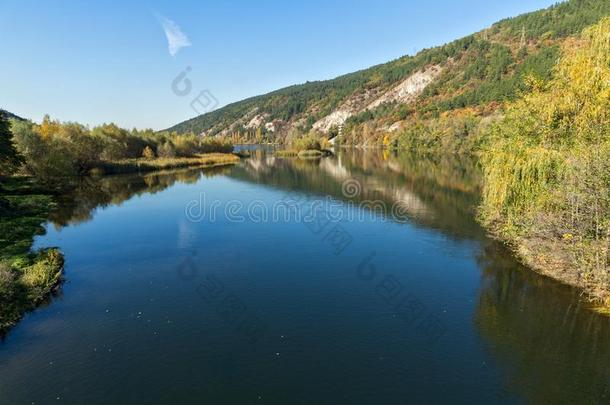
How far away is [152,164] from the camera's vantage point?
382 ft

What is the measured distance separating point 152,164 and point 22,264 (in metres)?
93.8

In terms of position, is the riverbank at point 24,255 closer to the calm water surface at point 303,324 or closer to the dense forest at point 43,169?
the dense forest at point 43,169

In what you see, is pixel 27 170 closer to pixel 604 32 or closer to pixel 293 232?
pixel 293 232

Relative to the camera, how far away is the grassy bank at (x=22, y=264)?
886 inches

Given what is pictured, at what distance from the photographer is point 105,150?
11062 centimetres

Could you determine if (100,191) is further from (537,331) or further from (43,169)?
(537,331)

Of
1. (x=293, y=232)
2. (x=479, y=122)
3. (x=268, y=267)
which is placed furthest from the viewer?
(x=479, y=122)

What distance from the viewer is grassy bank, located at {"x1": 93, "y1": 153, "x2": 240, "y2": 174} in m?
103

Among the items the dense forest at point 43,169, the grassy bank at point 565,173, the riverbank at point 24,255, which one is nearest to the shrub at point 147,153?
the dense forest at point 43,169

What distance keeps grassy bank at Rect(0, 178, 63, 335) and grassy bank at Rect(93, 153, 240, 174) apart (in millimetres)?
54484

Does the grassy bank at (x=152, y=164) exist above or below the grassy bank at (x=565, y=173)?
below

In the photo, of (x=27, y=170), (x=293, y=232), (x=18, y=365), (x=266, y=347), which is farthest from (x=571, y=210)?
(x=27, y=170)

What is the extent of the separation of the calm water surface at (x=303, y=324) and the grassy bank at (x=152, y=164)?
66180 millimetres

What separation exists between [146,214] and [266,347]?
38.1m
